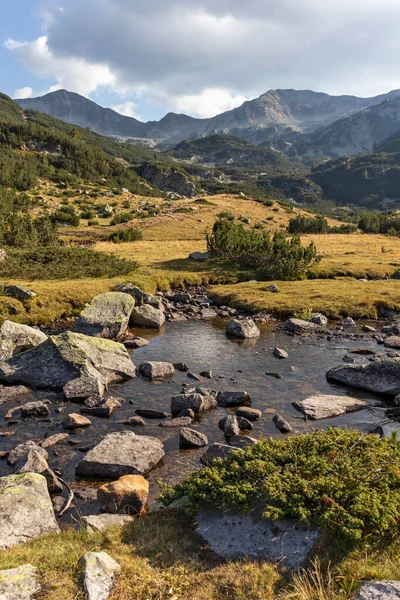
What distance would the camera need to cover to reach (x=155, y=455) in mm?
13398

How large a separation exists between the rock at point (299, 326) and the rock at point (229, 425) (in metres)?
14.7

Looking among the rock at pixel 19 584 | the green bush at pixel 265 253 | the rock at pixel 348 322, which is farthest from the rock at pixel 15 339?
the green bush at pixel 265 253

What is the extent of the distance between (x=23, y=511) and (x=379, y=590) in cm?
767

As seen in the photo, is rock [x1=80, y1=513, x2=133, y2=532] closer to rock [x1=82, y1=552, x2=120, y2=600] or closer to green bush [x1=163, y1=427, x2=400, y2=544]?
green bush [x1=163, y1=427, x2=400, y2=544]

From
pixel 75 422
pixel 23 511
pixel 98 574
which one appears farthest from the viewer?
A: pixel 75 422

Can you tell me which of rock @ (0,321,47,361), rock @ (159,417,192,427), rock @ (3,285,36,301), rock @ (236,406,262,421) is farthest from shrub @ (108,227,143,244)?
rock @ (236,406,262,421)

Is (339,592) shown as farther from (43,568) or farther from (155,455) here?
(155,455)

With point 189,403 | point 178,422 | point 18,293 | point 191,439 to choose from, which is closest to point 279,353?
point 189,403

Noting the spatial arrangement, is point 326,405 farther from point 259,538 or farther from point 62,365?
point 62,365

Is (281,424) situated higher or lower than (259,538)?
lower

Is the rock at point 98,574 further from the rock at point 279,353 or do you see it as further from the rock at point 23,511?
the rock at point 279,353

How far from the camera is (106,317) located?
26.8 meters

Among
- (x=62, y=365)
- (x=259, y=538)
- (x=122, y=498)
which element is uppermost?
(x=259, y=538)

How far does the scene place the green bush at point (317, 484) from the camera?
7.68m
